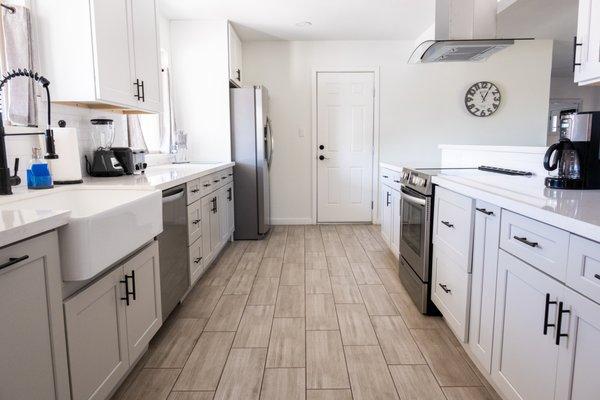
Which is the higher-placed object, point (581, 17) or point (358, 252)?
point (581, 17)

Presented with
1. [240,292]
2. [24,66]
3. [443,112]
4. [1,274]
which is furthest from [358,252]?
[1,274]

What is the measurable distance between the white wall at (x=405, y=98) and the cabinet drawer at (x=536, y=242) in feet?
12.8

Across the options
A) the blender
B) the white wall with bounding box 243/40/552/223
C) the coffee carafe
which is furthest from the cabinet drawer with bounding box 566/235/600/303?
the white wall with bounding box 243/40/552/223

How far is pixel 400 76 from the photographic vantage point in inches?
213

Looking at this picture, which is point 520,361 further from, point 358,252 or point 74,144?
point 358,252

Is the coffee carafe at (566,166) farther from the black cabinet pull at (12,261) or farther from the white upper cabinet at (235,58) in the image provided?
the white upper cabinet at (235,58)

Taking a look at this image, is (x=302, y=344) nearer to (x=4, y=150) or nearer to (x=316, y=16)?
(x=4, y=150)

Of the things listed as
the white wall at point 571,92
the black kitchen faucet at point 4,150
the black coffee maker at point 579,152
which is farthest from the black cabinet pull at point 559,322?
the white wall at point 571,92

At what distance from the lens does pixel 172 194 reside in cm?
245

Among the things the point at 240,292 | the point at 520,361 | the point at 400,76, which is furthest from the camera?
the point at 400,76

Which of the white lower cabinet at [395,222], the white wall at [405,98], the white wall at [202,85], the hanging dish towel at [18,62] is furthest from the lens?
the white wall at [405,98]

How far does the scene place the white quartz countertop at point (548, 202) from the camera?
44.7 inches

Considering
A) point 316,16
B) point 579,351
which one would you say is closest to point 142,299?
point 579,351

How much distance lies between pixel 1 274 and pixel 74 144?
1332 millimetres
